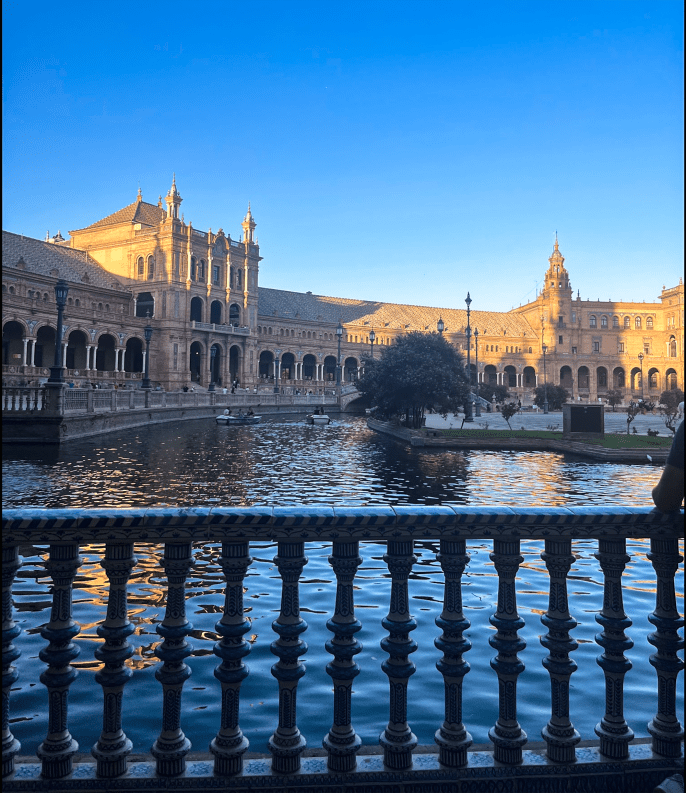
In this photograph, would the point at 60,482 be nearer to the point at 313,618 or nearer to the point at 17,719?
the point at 313,618

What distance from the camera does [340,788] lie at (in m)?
2.81

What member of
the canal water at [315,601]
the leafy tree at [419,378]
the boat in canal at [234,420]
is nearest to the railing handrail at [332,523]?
the canal water at [315,601]

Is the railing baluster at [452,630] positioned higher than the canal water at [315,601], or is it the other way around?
the railing baluster at [452,630]

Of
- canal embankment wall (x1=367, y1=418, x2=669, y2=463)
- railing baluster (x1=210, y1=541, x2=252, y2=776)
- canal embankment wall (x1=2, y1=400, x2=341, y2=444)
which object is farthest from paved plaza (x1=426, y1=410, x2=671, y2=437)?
railing baluster (x1=210, y1=541, x2=252, y2=776)

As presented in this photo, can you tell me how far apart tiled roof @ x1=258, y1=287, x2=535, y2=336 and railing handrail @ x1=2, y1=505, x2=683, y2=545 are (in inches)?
3551

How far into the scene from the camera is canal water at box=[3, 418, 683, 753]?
454 cm

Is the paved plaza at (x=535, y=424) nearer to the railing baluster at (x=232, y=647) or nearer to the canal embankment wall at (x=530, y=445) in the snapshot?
the canal embankment wall at (x=530, y=445)

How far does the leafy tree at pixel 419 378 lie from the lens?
3450 cm

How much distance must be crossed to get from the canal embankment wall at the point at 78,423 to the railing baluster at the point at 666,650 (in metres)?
21.5

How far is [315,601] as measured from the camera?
7.53 metres

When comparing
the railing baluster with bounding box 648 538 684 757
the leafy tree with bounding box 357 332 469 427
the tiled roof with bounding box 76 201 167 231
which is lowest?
the railing baluster with bounding box 648 538 684 757

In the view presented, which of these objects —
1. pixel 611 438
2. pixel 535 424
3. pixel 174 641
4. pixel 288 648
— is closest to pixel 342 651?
pixel 288 648

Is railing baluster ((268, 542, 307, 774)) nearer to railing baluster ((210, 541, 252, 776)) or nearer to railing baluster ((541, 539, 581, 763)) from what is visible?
railing baluster ((210, 541, 252, 776))

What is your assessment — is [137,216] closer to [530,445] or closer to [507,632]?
[530,445]
